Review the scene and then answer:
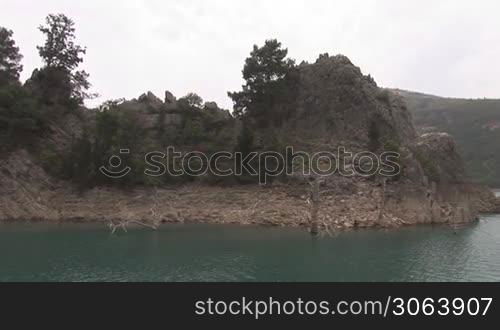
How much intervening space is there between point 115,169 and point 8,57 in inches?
1366

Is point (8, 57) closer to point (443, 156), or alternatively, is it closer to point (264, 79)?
point (264, 79)

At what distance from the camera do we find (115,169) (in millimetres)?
83000

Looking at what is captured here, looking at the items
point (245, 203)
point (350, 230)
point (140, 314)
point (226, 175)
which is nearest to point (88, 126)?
point (226, 175)

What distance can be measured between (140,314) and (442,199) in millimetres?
69171

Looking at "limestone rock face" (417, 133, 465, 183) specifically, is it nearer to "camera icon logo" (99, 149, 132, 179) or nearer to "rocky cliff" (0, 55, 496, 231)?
"rocky cliff" (0, 55, 496, 231)

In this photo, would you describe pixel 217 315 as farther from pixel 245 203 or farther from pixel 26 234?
pixel 245 203

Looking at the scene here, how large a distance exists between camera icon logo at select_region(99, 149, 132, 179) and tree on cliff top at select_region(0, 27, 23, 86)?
92.9 ft

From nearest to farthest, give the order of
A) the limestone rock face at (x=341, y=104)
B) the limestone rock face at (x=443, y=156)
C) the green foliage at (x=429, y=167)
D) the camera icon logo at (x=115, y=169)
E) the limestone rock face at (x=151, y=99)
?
the camera icon logo at (x=115, y=169) < the green foliage at (x=429, y=167) < the limestone rock face at (x=443, y=156) < the limestone rock face at (x=341, y=104) < the limestone rock face at (x=151, y=99)

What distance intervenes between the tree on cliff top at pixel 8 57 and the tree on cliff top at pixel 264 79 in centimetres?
4620

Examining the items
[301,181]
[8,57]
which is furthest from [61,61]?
[301,181]

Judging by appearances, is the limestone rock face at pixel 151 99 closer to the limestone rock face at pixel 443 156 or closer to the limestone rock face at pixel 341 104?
the limestone rock face at pixel 341 104

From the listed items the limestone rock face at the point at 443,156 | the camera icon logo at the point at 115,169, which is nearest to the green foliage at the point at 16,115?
the camera icon logo at the point at 115,169

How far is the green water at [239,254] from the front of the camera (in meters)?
39.9

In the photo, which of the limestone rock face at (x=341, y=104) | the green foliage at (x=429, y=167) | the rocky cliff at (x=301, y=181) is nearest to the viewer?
the rocky cliff at (x=301, y=181)
